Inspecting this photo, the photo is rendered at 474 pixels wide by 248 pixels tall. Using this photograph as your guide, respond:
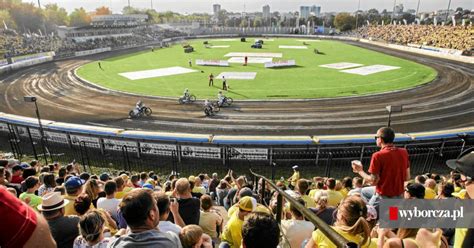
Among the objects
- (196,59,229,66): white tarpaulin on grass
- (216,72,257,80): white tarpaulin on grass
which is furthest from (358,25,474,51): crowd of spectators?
(196,59,229,66): white tarpaulin on grass

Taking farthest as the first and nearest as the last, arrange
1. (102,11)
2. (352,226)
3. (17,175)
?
1. (102,11)
2. (17,175)
3. (352,226)

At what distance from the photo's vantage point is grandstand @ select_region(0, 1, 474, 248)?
339cm

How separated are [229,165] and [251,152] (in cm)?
121

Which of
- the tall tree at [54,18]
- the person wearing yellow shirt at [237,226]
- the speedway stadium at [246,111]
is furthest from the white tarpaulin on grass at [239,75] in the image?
the tall tree at [54,18]

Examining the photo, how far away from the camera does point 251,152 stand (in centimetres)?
1445

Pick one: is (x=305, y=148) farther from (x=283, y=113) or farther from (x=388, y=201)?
(x=388, y=201)

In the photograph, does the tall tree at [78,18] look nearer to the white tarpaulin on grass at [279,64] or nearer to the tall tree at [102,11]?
the tall tree at [102,11]

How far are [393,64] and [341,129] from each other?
27.1m

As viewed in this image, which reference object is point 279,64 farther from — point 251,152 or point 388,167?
point 388,167

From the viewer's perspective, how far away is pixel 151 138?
1527 centimetres

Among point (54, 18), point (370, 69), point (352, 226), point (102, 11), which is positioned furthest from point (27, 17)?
point (352, 226)

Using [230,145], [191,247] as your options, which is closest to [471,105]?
[230,145]

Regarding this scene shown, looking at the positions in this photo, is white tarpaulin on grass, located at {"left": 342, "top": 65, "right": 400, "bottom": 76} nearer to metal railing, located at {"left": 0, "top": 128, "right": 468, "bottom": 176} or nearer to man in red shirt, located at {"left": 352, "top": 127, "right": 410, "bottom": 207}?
metal railing, located at {"left": 0, "top": 128, "right": 468, "bottom": 176}

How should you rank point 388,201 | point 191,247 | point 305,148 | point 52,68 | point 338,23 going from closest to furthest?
1. point 191,247
2. point 388,201
3. point 305,148
4. point 52,68
5. point 338,23
